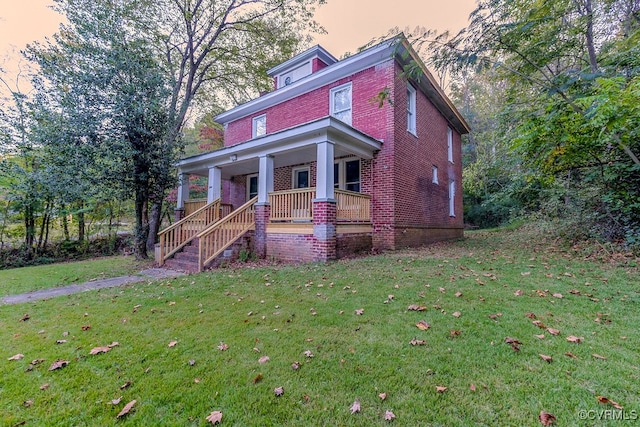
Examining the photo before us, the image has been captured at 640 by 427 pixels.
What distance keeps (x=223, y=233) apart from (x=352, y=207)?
388 centimetres

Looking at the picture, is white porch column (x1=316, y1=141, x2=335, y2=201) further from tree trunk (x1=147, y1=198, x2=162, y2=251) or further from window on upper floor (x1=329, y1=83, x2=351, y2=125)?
tree trunk (x1=147, y1=198, x2=162, y2=251)

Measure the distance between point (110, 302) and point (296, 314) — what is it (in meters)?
3.23

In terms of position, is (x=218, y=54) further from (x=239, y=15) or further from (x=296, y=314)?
(x=296, y=314)

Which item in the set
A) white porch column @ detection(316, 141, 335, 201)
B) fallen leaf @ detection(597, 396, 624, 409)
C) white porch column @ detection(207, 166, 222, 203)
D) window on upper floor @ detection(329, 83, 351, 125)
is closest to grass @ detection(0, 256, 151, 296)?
white porch column @ detection(207, 166, 222, 203)

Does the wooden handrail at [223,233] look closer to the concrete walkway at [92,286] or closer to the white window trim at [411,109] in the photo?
the concrete walkway at [92,286]

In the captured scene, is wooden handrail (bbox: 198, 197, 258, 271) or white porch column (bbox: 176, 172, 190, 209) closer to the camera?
wooden handrail (bbox: 198, 197, 258, 271)

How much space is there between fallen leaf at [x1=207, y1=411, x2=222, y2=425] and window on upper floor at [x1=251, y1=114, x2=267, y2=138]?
12369 mm

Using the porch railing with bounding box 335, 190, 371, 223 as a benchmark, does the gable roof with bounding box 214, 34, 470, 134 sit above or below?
above

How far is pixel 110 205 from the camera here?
13188 millimetres

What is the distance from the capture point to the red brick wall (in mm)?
9391

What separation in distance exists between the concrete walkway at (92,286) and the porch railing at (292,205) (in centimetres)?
310

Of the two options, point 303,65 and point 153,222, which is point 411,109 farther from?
point 153,222

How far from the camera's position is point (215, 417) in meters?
1.92

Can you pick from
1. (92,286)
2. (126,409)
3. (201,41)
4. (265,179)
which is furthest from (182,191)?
(126,409)
